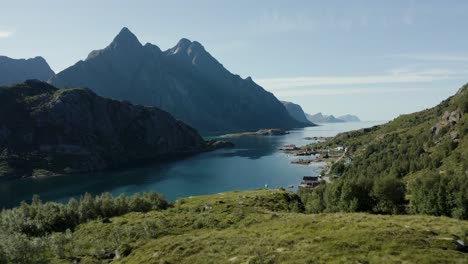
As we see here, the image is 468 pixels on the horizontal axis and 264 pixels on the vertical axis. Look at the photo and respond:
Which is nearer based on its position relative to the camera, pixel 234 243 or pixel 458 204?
pixel 234 243

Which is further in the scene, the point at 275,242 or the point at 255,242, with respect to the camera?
the point at 255,242

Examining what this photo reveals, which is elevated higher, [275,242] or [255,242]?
[275,242]

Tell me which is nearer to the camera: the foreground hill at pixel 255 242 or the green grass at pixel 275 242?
the green grass at pixel 275 242

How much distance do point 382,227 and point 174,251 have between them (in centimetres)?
2535

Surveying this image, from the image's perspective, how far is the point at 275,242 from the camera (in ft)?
127

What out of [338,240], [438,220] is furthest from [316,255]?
[438,220]

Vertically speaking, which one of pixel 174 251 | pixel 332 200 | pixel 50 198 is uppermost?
pixel 174 251

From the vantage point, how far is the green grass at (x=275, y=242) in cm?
3231

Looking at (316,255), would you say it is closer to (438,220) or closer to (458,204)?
(438,220)

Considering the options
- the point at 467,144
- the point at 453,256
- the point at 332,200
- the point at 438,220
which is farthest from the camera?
the point at 467,144

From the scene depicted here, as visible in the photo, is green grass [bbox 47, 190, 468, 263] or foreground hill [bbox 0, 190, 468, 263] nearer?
green grass [bbox 47, 190, 468, 263]

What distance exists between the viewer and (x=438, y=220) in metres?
47.1

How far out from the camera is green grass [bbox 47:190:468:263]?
106 ft

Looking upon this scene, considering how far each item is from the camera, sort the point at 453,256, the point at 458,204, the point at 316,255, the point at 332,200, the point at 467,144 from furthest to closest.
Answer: the point at 467,144, the point at 332,200, the point at 458,204, the point at 316,255, the point at 453,256
